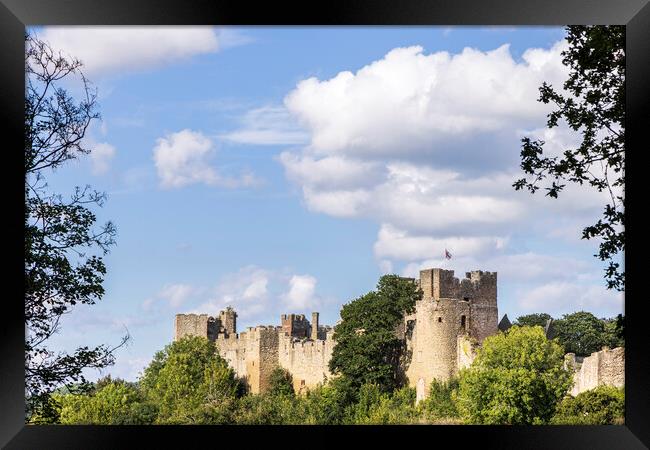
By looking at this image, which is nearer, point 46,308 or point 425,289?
point 46,308

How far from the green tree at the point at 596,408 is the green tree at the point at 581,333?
13.1m

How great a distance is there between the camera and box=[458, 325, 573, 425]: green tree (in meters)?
17.8

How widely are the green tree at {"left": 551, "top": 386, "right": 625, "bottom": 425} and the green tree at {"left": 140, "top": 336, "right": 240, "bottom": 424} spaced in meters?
8.75

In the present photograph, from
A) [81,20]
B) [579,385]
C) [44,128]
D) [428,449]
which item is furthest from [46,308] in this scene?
[579,385]

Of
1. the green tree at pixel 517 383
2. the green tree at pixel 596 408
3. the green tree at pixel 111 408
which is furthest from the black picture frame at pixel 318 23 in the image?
the green tree at pixel 111 408

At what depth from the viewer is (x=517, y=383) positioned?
17984mm

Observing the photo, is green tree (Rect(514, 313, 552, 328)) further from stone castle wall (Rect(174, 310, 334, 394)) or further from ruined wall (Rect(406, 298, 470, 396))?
ruined wall (Rect(406, 298, 470, 396))

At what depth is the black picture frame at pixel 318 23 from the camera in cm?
359

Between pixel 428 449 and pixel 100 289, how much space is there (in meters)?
3.20

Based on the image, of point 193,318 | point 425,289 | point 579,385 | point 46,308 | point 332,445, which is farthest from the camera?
point 193,318

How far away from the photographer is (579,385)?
17422mm

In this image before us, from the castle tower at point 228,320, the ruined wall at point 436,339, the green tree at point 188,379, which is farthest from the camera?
the castle tower at point 228,320

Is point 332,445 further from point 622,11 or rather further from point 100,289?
point 100,289

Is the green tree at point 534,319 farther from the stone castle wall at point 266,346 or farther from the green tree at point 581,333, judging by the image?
the stone castle wall at point 266,346
